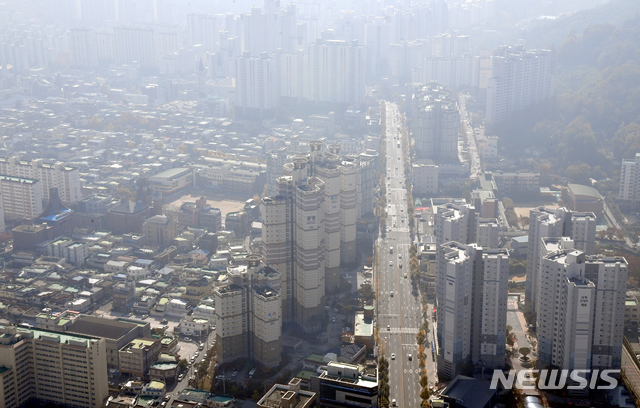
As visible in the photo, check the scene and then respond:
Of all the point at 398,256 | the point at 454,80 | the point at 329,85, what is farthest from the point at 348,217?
the point at 454,80

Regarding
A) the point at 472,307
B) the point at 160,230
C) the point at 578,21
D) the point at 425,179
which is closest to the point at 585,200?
the point at 425,179

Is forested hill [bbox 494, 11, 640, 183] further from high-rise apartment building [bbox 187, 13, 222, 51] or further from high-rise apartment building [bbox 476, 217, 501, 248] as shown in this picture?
high-rise apartment building [bbox 187, 13, 222, 51]

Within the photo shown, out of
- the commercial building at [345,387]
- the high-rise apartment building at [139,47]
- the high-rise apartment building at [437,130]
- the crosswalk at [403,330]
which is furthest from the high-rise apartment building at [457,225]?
the high-rise apartment building at [139,47]

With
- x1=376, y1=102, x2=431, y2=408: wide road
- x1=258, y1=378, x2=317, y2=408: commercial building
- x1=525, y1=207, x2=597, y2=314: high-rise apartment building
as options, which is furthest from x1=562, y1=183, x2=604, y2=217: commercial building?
x1=258, y1=378, x2=317, y2=408: commercial building

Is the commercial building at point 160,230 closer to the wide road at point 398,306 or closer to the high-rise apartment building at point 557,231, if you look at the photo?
the wide road at point 398,306

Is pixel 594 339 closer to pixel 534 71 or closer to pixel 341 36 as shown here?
pixel 534 71

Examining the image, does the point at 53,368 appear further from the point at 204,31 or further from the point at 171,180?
the point at 204,31

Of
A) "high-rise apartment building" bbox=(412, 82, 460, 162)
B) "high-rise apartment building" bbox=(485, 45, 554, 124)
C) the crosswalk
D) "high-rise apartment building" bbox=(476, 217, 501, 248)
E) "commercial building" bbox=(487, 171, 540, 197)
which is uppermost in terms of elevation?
"high-rise apartment building" bbox=(485, 45, 554, 124)
